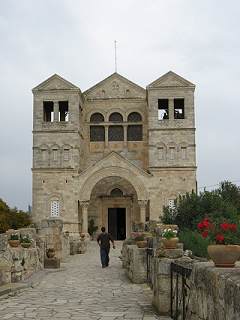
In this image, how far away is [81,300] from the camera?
33.2 feet

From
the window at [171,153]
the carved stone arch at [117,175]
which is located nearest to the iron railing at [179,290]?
the carved stone arch at [117,175]

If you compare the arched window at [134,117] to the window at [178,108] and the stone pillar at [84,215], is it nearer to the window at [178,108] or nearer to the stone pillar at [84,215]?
the window at [178,108]

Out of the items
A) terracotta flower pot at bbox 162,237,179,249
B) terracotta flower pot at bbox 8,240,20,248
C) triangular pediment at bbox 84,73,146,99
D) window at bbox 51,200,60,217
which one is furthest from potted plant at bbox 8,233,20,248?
triangular pediment at bbox 84,73,146,99

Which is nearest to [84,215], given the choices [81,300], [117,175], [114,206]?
[114,206]

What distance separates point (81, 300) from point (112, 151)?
85.6 feet

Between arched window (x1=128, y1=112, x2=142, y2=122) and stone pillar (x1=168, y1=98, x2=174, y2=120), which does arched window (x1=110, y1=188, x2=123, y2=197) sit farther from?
stone pillar (x1=168, y1=98, x2=174, y2=120)

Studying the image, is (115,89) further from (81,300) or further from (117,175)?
(81,300)

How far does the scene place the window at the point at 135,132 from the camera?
129 ft

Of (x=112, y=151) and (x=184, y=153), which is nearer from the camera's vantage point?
(x=112, y=151)

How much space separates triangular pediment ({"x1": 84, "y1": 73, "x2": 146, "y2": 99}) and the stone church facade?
0.24 feet

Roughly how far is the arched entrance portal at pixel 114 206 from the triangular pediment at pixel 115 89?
671 centimetres

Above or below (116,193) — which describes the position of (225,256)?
below

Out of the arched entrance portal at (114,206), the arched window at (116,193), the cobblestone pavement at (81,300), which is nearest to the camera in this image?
the cobblestone pavement at (81,300)

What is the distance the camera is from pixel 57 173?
36.5 metres
